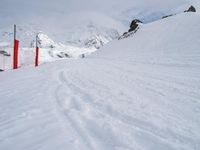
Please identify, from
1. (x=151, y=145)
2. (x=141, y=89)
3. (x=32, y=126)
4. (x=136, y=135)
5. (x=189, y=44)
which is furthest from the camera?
(x=189, y=44)

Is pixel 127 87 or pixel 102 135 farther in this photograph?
pixel 127 87

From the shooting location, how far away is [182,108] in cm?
379

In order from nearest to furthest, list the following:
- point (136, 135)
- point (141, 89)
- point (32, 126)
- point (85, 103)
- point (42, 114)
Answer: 1. point (136, 135)
2. point (32, 126)
3. point (42, 114)
4. point (85, 103)
5. point (141, 89)

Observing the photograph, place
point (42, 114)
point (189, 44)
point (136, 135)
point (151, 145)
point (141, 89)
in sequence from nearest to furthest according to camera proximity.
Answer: point (151, 145), point (136, 135), point (42, 114), point (141, 89), point (189, 44)

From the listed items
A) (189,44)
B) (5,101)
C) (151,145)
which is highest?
(189,44)

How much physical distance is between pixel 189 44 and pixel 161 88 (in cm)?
967

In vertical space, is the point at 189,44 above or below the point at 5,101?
above

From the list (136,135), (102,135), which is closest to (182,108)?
(136,135)

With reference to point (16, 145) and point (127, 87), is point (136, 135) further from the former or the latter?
point (127, 87)

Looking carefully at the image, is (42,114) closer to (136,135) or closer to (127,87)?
(136,135)

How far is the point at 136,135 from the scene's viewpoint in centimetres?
278

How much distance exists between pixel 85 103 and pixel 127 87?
1.68 meters

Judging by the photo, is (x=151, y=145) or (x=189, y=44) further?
(x=189, y=44)

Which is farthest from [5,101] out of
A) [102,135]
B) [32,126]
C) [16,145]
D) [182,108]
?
[182,108]
